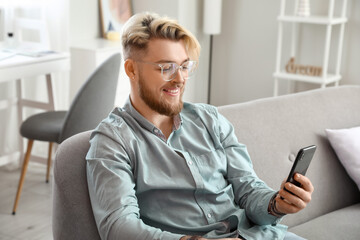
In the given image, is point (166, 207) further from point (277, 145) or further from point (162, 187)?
point (277, 145)

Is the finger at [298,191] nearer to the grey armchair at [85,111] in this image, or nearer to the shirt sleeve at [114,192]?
the shirt sleeve at [114,192]

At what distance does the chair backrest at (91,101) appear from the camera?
2.75 meters

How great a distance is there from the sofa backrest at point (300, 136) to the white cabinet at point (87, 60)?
171 cm

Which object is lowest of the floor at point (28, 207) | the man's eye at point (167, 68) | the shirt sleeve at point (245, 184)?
the floor at point (28, 207)

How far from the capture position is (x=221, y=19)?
4.63m

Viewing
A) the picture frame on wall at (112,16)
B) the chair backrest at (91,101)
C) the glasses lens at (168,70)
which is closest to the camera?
the glasses lens at (168,70)

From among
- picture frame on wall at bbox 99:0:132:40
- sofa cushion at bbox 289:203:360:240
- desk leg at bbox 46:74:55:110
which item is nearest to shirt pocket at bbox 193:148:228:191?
sofa cushion at bbox 289:203:360:240

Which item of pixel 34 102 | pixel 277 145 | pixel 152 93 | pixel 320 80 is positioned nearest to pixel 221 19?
pixel 320 80

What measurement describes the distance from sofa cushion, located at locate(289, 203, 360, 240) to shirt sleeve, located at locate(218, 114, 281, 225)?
36 centimetres

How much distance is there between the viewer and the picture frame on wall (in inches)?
161

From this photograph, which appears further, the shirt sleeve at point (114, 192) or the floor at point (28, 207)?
the floor at point (28, 207)

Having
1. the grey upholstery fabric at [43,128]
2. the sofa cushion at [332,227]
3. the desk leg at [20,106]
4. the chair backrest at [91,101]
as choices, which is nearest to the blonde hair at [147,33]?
the sofa cushion at [332,227]

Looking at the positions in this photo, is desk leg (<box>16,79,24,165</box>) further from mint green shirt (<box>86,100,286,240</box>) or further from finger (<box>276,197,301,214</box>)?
finger (<box>276,197,301,214</box>)

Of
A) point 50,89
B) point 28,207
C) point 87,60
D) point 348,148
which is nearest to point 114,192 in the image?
point 348,148
